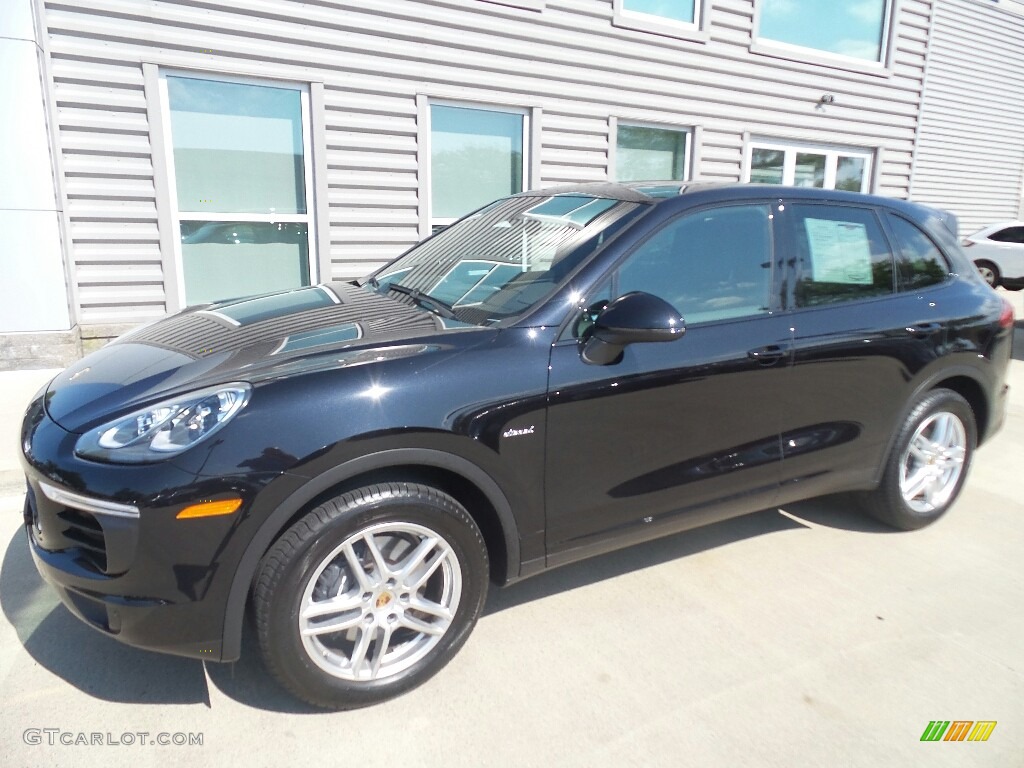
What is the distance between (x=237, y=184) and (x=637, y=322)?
522cm

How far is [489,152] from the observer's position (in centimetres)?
753

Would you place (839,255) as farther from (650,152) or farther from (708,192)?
(650,152)

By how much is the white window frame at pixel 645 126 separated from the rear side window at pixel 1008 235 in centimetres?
723

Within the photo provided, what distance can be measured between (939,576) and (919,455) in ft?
2.12

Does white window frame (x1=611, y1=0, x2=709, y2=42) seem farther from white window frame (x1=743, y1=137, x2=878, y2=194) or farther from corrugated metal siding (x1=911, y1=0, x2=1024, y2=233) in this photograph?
corrugated metal siding (x1=911, y1=0, x2=1024, y2=233)

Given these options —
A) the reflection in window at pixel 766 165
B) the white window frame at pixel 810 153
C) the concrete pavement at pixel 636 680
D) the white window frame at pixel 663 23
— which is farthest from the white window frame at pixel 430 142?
the concrete pavement at pixel 636 680

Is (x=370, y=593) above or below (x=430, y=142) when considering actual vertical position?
below

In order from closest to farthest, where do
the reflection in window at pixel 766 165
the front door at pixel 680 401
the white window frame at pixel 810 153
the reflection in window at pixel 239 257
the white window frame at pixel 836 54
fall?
the front door at pixel 680 401 < the reflection in window at pixel 239 257 < the white window frame at pixel 836 54 < the white window frame at pixel 810 153 < the reflection in window at pixel 766 165

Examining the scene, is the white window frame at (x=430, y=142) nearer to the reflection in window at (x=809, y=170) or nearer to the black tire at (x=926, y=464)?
the reflection in window at (x=809, y=170)

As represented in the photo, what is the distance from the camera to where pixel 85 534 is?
205cm

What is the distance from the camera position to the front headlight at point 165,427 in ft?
6.51

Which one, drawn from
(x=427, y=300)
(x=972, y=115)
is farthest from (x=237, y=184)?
(x=972, y=115)

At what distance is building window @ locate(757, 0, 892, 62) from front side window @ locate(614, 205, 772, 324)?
24.1 feet

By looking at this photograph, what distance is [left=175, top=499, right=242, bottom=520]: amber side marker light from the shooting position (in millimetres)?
1936
